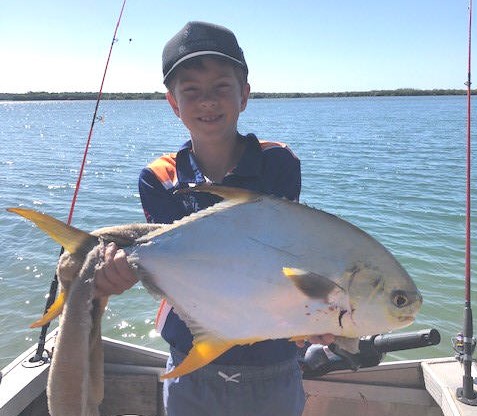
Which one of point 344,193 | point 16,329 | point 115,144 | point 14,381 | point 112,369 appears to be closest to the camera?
point 14,381

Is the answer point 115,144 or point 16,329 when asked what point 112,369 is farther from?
point 115,144

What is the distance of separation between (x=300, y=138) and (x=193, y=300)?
29688 mm

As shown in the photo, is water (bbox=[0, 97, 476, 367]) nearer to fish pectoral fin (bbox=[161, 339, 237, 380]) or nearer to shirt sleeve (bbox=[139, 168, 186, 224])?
shirt sleeve (bbox=[139, 168, 186, 224])

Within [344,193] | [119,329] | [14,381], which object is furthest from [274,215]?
[344,193]

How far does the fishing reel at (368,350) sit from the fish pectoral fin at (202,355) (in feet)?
6.00

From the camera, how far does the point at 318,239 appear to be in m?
1.83

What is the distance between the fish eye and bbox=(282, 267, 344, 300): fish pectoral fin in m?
0.18

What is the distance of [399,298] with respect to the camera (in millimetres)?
1762

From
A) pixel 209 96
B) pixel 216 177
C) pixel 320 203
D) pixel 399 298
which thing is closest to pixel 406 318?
pixel 399 298

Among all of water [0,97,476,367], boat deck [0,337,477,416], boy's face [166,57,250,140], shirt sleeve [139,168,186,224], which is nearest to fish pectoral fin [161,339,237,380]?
shirt sleeve [139,168,186,224]

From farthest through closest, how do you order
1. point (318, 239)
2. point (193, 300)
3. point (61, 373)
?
1. point (61, 373)
2. point (193, 300)
3. point (318, 239)

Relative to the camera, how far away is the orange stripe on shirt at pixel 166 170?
2605mm

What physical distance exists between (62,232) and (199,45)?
110 centimetres

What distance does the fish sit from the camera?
5.82 feet
